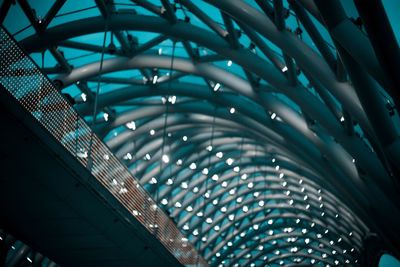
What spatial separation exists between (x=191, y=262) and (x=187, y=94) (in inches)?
416

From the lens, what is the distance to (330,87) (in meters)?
12.5

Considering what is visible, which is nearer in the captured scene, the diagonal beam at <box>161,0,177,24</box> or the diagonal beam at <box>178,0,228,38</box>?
the diagonal beam at <box>178,0,228,38</box>

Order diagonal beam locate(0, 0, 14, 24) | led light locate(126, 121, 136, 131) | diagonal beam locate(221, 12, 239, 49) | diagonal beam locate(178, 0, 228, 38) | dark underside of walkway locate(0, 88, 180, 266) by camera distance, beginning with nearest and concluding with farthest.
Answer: dark underside of walkway locate(0, 88, 180, 266)
diagonal beam locate(0, 0, 14, 24)
diagonal beam locate(221, 12, 239, 49)
diagonal beam locate(178, 0, 228, 38)
led light locate(126, 121, 136, 131)

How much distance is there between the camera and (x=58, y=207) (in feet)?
36.0

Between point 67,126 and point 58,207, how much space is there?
2283 millimetres

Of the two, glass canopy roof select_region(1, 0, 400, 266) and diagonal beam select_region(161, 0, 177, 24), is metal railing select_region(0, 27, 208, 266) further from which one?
diagonal beam select_region(161, 0, 177, 24)

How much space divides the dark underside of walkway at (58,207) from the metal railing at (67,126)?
44 cm

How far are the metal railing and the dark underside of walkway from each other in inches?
17.3

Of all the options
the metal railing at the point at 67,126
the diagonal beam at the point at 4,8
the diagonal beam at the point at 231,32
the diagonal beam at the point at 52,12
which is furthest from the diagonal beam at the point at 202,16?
the metal railing at the point at 67,126

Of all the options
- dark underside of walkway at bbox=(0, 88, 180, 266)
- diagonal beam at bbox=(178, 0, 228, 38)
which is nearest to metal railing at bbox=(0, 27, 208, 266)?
dark underside of walkway at bbox=(0, 88, 180, 266)

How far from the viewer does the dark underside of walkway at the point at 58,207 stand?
8953mm

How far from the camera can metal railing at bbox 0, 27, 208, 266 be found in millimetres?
9656

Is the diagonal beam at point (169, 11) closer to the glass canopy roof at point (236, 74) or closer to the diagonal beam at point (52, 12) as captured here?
the glass canopy roof at point (236, 74)

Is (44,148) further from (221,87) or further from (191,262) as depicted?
(221,87)
